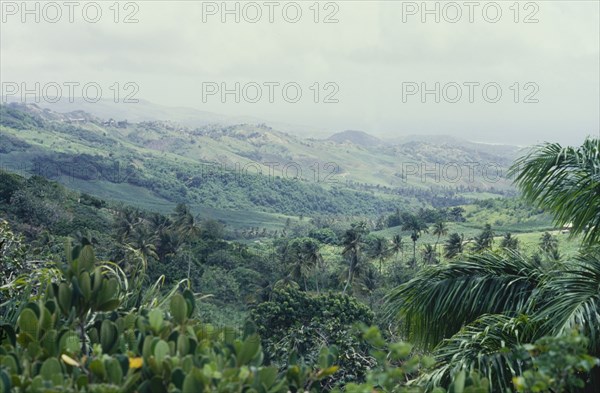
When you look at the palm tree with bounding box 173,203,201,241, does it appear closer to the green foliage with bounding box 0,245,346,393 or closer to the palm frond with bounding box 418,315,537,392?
the palm frond with bounding box 418,315,537,392

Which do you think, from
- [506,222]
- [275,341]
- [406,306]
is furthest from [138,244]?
[506,222]

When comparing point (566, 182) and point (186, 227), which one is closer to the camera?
point (566, 182)

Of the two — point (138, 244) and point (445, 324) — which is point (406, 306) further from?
point (138, 244)

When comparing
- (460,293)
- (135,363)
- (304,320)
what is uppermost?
(135,363)

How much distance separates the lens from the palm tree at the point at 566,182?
5.20m

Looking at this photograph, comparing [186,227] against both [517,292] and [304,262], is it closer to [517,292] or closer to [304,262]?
[304,262]

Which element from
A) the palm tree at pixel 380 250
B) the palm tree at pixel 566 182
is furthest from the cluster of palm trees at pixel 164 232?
the palm tree at pixel 566 182

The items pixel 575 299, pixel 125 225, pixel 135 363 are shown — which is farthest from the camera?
pixel 125 225

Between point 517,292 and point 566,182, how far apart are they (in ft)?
3.28

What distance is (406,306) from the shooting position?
565 cm

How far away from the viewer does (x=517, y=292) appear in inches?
208

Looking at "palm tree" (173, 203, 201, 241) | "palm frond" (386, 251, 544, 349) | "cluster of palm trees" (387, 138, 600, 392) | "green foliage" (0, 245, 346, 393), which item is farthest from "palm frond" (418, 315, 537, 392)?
"palm tree" (173, 203, 201, 241)

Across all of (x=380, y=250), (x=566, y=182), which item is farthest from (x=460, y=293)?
(x=380, y=250)

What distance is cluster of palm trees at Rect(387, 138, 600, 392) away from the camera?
444cm
